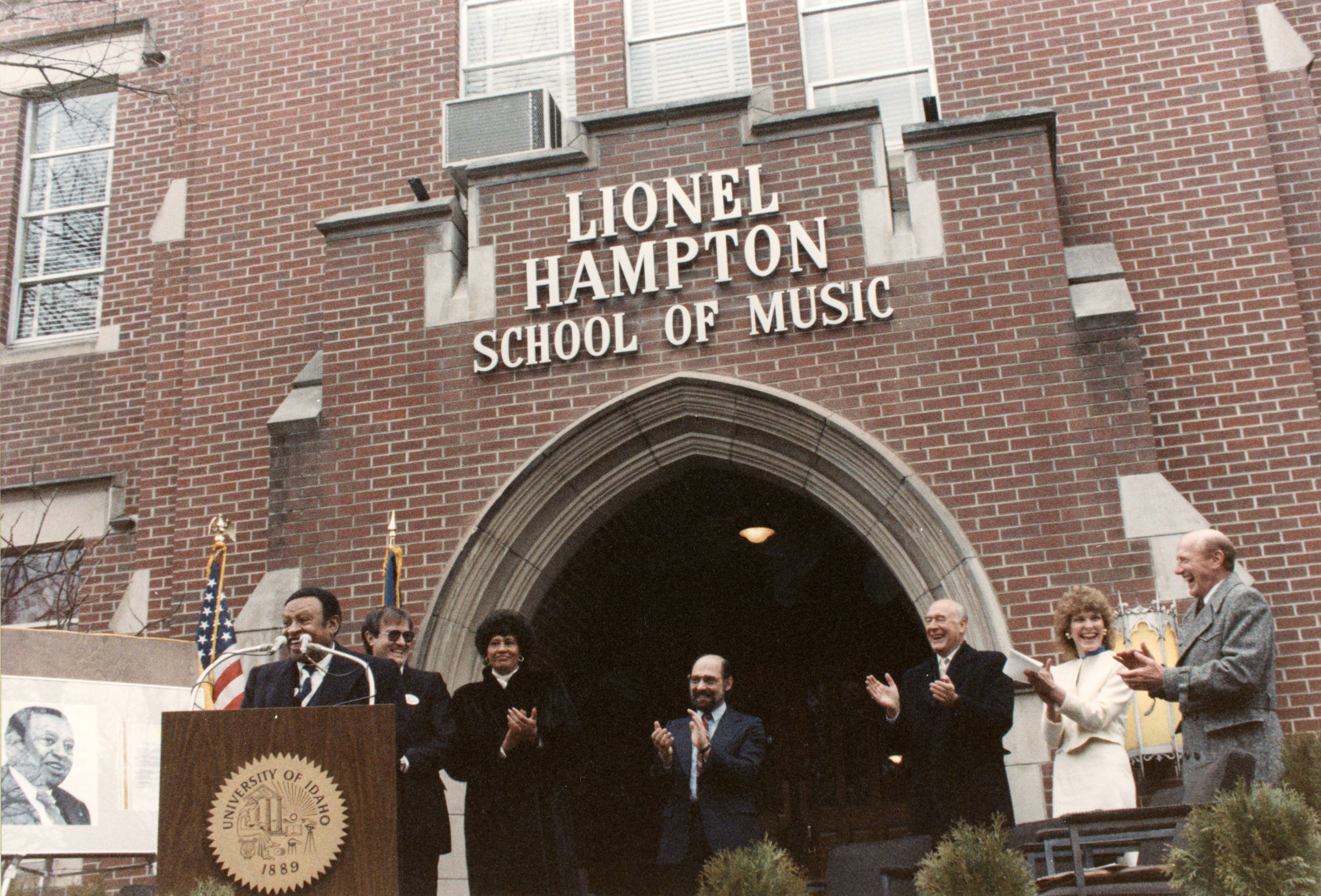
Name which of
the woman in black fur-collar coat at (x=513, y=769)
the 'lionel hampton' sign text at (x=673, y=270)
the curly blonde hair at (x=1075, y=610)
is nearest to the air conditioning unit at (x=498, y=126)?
the 'lionel hampton' sign text at (x=673, y=270)

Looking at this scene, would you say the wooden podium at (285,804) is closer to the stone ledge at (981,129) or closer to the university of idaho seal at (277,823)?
the university of idaho seal at (277,823)

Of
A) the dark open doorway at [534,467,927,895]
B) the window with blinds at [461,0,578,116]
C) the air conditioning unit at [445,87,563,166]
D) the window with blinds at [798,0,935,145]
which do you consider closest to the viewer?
the air conditioning unit at [445,87,563,166]

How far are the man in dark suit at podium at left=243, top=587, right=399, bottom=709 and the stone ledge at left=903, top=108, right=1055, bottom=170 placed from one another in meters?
4.68

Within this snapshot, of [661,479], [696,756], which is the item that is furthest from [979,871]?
[661,479]

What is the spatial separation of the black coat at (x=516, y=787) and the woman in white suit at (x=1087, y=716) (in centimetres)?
202

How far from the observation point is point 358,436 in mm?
8312

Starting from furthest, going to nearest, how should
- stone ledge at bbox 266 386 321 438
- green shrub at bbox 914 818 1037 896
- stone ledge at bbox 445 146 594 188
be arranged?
stone ledge at bbox 445 146 594 188 → stone ledge at bbox 266 386 321 438 → green shrub at bbox 914 818 1037 896

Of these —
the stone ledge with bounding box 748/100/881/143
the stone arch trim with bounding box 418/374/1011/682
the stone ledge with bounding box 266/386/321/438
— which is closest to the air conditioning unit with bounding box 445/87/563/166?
the stone ledge with bounding box 748/100/881/143

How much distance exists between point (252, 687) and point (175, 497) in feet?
15.6

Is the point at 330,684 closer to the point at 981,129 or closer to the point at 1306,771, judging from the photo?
the point at 1306,771

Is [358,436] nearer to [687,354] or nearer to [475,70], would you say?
[687,354]

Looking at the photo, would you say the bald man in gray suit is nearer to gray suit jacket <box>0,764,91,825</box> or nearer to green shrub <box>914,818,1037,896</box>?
green shrub <box>914,818,1037,896</box>

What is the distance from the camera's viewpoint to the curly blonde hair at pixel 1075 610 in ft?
19.1

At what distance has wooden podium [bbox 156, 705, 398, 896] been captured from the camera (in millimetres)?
4254
